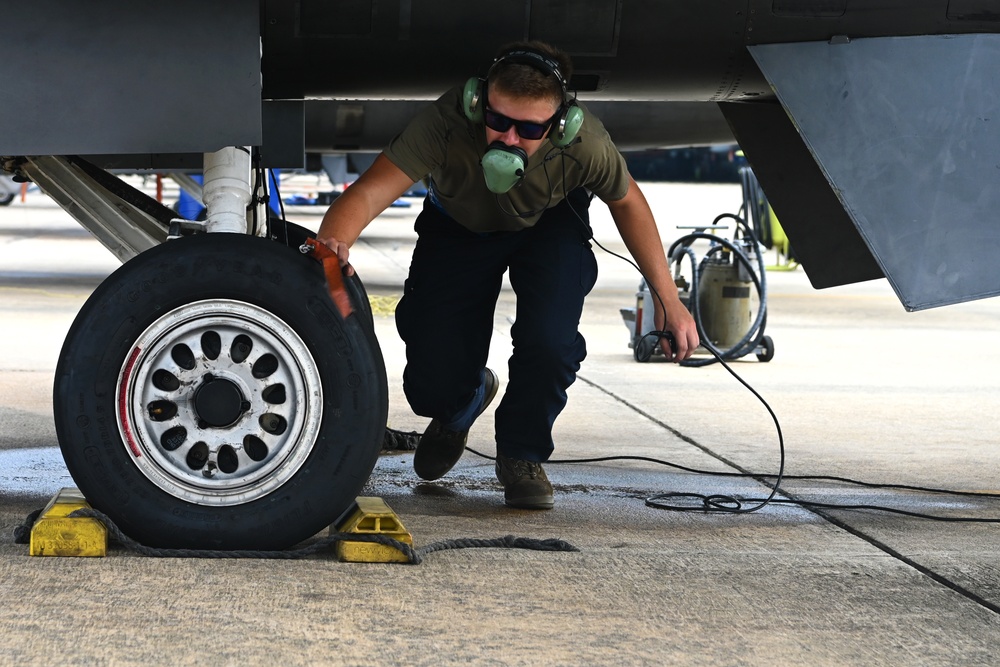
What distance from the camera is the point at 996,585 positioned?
3.05 m

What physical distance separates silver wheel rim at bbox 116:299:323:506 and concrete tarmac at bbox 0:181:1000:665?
0.21m

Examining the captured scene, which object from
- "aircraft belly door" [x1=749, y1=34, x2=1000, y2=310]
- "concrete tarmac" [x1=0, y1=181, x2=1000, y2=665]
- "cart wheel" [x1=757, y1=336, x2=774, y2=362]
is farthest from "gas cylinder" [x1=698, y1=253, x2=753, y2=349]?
A: "aircraft belly door" [x1=749, y1=34, x2=1000, y2=310]

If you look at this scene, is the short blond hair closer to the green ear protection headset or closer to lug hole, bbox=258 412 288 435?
the green ear protection headset

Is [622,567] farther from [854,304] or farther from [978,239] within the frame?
[854,304]

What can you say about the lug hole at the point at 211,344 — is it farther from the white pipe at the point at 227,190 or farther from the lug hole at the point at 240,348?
the white pipe at the point at 227,190

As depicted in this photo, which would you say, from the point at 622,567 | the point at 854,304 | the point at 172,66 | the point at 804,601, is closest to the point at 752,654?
the point at 804,601

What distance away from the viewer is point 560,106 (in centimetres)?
317

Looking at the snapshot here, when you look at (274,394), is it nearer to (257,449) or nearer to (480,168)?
(257,449)

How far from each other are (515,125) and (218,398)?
0.99 meters

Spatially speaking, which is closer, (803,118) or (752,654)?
(752,654)

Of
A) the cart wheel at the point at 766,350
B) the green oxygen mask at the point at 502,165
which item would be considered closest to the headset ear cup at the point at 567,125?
the green oxygen mask at the point at 502,165

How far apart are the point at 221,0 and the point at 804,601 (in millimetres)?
1973

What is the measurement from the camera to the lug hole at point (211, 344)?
2.99 m

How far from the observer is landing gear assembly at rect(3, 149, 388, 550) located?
2934 mm
